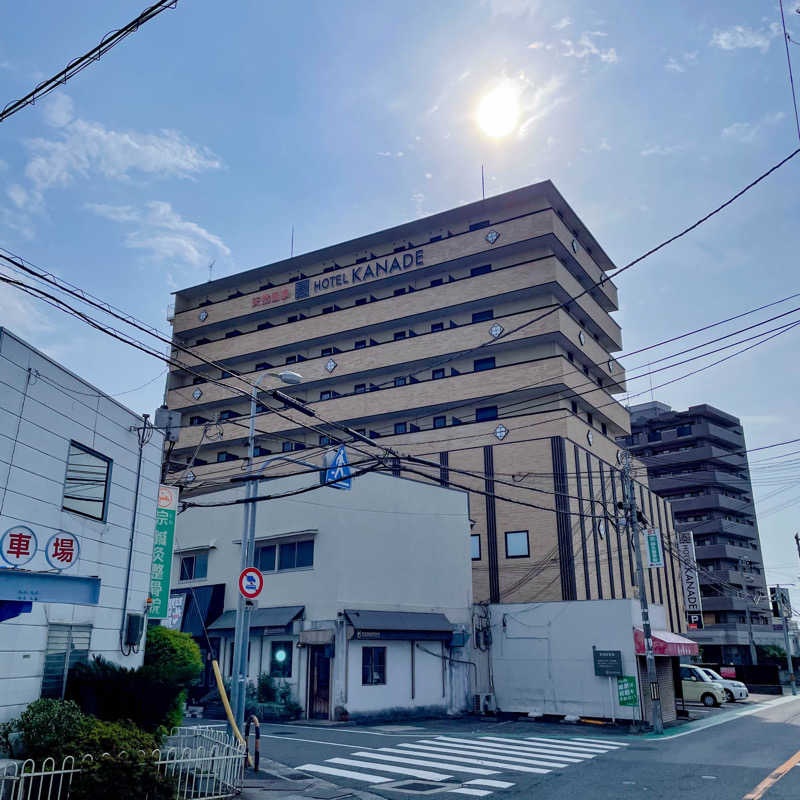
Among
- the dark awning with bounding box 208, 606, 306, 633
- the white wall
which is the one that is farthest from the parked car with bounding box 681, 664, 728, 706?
the dark awning with bounding box 208, 606, 306, 633

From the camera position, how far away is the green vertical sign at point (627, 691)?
26.2 meters

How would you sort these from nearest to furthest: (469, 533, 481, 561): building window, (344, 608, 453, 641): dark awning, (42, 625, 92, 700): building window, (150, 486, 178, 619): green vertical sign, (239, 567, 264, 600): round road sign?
(42, 625, 92, 700): building window < (239, 567, 264, 600): round road sign < (150, 486, 178, 619): green vertical sign < (344, 608, 453, 641): dark awning < (469, 533, 481, 561): building window

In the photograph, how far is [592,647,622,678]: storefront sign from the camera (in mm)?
26859

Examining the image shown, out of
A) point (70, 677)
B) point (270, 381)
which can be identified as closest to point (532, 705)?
point (70, 677)

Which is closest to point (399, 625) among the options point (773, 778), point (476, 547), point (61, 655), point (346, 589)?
point (346, 589)

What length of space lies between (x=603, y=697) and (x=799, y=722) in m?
6.91

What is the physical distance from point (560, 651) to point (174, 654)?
17791 millimetres

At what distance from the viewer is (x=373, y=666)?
27453 millimetres

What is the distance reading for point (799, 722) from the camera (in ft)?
85.8

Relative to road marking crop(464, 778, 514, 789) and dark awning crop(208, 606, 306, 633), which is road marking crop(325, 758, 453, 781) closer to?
road marking crop(464, 778, 514, 789)

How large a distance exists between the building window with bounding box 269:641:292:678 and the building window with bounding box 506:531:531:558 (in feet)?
48.6

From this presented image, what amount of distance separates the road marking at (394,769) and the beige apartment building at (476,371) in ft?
58.0

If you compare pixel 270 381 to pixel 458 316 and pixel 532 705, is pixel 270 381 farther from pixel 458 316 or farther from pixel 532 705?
pixel 532 705

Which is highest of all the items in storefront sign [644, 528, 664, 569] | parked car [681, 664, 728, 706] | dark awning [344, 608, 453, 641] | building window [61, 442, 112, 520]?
storefront sign [644, 528, 664, 569]
